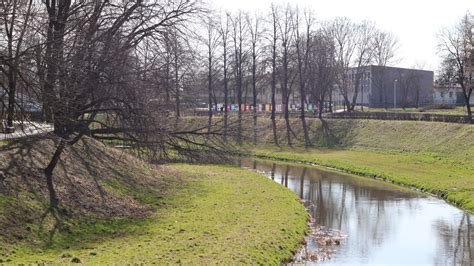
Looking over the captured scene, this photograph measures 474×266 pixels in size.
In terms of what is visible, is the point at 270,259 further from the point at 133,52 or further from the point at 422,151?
the point at 422,151

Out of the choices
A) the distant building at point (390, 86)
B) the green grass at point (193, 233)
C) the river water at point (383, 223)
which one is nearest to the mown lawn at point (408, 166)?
the river water at point (383, 223)

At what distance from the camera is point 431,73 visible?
110250mm

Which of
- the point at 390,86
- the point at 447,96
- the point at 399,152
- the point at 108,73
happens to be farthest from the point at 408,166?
the point at 447,96

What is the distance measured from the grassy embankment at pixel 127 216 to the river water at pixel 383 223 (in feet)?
4.97

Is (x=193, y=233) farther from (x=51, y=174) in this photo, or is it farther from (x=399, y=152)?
(x=399, y=152)

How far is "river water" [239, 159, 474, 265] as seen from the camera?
60.5ft

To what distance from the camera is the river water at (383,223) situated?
18.5 metres

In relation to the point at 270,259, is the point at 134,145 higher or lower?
higher

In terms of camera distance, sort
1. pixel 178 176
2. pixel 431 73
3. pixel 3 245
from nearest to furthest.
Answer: pixel 3 245
pixel 178 176
pixel 431 73

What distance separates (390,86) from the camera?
4023 inches

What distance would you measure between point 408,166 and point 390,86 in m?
65.3

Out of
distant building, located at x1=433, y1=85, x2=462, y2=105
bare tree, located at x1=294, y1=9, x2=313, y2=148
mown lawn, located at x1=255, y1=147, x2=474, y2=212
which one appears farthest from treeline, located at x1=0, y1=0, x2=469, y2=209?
distant building, located at x1=433, y1=85, x2=462, y2=105

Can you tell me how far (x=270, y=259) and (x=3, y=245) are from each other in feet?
23.4

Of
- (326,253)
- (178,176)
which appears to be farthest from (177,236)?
(178,176)
